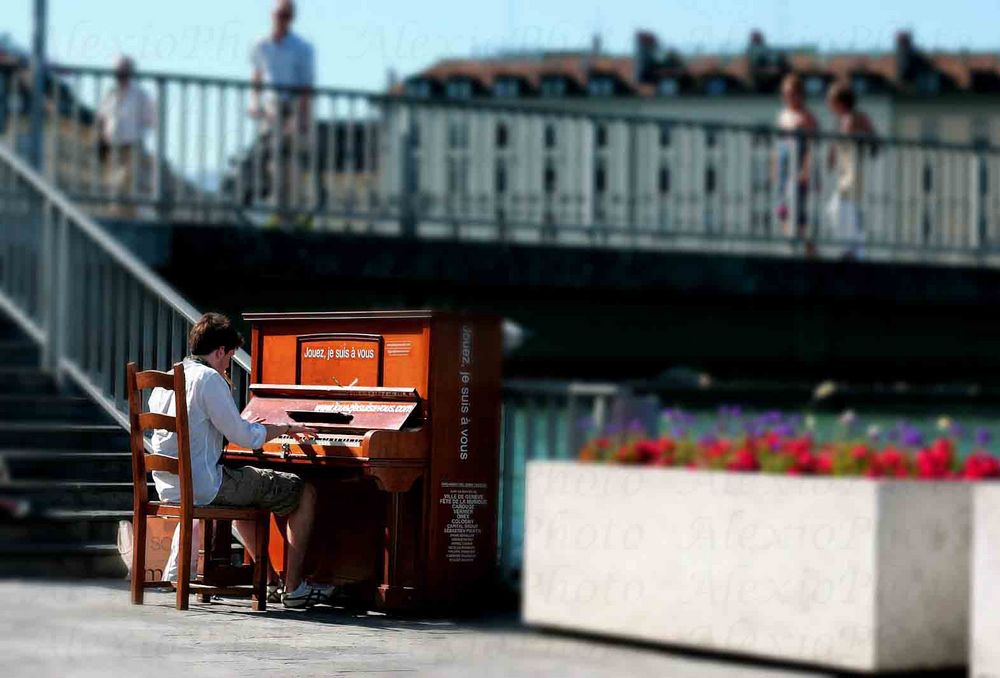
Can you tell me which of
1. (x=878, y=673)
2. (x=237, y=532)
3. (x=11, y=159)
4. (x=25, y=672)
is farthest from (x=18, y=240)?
(x=878, y=673)

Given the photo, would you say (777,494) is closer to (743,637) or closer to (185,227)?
(743,637)

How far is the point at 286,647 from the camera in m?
8.61

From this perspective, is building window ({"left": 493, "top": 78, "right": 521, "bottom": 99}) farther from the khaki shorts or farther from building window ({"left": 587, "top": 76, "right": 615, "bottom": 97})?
the khaki shorts

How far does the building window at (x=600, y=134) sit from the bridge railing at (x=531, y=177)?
0.02m

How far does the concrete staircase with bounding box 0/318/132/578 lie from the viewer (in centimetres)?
1157

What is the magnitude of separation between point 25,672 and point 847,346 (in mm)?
14949

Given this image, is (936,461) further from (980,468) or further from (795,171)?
(795,171)

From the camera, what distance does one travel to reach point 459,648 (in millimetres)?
8719

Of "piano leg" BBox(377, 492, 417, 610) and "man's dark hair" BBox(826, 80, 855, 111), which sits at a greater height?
"man's dark hair" BBox(826, 80, 855, 111)

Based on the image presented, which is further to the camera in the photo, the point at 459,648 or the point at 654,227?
the point at 654,227

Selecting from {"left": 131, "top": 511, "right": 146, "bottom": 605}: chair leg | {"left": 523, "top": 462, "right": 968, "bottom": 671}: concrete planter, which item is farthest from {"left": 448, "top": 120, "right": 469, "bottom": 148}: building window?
{"left": 523, "top": 462, "right": 968, "bottom": 671}: concrete planter

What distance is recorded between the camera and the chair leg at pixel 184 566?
9617mm

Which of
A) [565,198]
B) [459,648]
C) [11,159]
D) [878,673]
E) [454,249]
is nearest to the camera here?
[878,673]

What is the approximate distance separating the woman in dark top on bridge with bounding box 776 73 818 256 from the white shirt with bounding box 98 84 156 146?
685 cm
